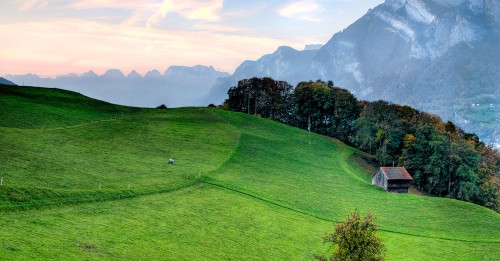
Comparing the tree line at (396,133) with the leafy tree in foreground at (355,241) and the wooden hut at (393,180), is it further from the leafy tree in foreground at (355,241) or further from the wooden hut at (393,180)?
the leafy tree in foreground at (355,241)

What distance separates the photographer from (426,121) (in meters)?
133

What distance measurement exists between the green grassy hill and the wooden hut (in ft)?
12.4

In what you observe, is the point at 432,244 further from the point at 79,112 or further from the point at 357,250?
the point at 79,112

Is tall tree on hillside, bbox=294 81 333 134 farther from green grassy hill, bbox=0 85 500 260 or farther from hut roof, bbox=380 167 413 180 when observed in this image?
hut roof, bbox=380 167 413 180

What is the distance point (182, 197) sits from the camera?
64188 millimetres

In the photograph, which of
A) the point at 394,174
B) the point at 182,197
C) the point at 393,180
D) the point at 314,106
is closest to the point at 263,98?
the point at 314,106

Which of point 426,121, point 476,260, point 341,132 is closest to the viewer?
point 476,260

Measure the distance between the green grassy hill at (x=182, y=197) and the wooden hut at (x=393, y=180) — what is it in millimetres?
3784

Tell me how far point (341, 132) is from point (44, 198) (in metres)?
121

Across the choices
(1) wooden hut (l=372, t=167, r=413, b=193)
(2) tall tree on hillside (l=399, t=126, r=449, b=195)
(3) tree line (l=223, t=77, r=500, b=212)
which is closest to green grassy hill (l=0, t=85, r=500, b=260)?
(1) wooden hut (l=372, t=167, r=413, b=193)

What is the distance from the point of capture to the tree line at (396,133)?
114 m

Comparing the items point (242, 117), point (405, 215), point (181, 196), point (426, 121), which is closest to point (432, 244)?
point (405, 215)

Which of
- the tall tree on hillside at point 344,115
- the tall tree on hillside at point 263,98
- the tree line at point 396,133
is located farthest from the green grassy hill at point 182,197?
the tall tree on hillside at point 263,98

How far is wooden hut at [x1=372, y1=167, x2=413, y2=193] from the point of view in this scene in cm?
10093
